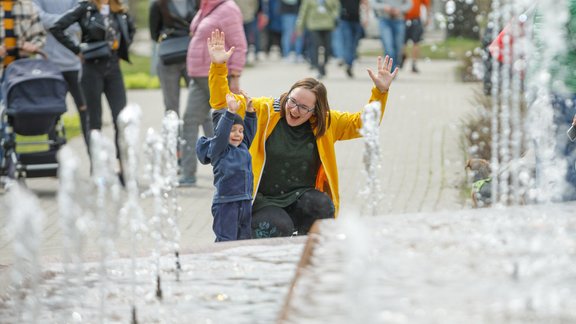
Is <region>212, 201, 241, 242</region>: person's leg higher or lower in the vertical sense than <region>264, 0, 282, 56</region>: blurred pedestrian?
higher

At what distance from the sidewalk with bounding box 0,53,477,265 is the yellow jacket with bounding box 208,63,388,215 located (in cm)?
60

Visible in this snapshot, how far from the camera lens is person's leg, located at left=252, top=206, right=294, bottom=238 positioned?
6406mm

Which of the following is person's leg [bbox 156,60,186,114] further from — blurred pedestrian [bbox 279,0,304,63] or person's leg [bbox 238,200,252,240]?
blurred pedestrian [bbox 279,0,304,63]

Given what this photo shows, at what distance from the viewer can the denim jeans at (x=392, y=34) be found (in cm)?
1864

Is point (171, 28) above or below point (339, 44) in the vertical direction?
above

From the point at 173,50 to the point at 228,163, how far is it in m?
4.19

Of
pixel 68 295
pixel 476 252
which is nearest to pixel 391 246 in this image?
pixel 476 252

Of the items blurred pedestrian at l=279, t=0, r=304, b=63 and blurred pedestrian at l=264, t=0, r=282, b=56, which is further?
blurred pedestrian at l=264, t=0, r=282, b=56

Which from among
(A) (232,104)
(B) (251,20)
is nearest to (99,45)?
(A) (232,104)

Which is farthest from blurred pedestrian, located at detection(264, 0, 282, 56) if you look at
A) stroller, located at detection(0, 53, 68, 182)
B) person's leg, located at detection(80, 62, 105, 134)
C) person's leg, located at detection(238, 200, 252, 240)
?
person's leg, located at detection(238, 200, 252, 240)

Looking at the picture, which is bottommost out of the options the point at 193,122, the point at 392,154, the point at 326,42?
the point at 392,154

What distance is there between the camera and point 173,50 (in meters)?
10.4

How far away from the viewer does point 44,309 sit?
4.70 metres

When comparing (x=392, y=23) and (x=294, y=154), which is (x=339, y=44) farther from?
(x=294, y=154)
